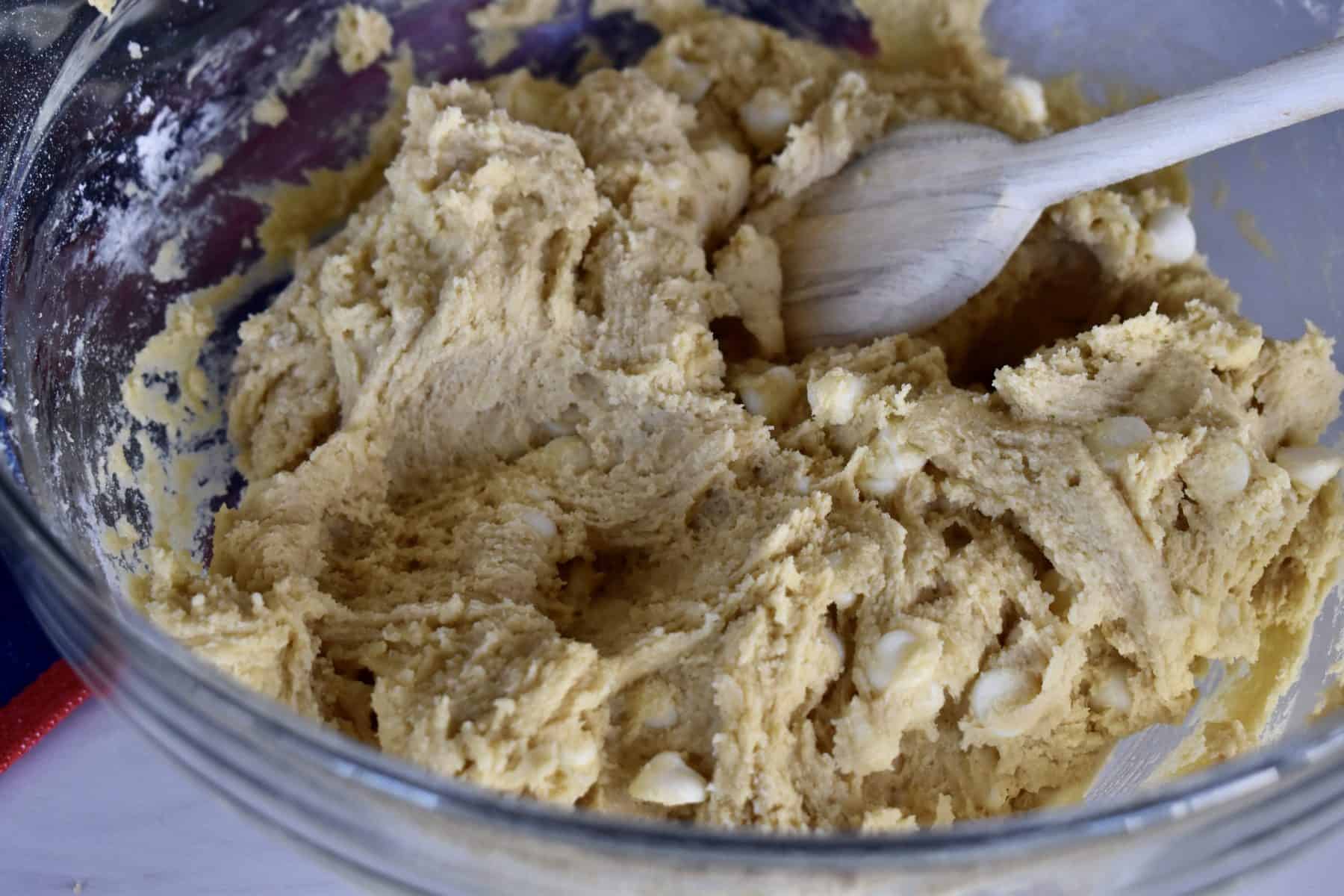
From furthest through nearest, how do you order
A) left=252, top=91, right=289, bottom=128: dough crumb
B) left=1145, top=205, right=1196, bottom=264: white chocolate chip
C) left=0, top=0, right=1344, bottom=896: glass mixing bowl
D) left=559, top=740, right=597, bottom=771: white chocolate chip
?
left=252, top=91, right=289, bottom=128: dough crumb, left=1145, top=205, right=1196, bottom=264: white chocolate chip, left=559, top=740, right=597, bottom=771: white chocolate chip, left=0, top=0, right=1344, bottom=896: glass mixing bowl

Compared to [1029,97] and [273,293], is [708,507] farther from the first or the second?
[1029,97]

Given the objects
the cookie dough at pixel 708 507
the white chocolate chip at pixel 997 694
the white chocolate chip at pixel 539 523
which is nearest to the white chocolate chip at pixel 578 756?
the cookie dough at pixel 708 507

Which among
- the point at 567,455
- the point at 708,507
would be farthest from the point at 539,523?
the point at 708,507

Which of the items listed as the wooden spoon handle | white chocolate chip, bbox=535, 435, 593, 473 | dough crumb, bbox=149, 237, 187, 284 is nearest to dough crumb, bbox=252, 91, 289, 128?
dough crumb, bbox=149, 237, 187, 284

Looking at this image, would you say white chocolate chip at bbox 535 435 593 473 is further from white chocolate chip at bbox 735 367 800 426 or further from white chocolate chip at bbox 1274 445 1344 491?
white chocolate chip at bbox 1274 445 1344 491

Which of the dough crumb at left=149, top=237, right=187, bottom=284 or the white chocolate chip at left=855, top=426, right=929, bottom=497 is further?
the dough crumb at left=149, top=237, right=187, bottom=284

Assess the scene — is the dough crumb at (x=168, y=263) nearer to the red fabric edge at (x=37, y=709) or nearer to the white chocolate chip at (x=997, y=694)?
the red fabric edge at (x=37, y=709)
